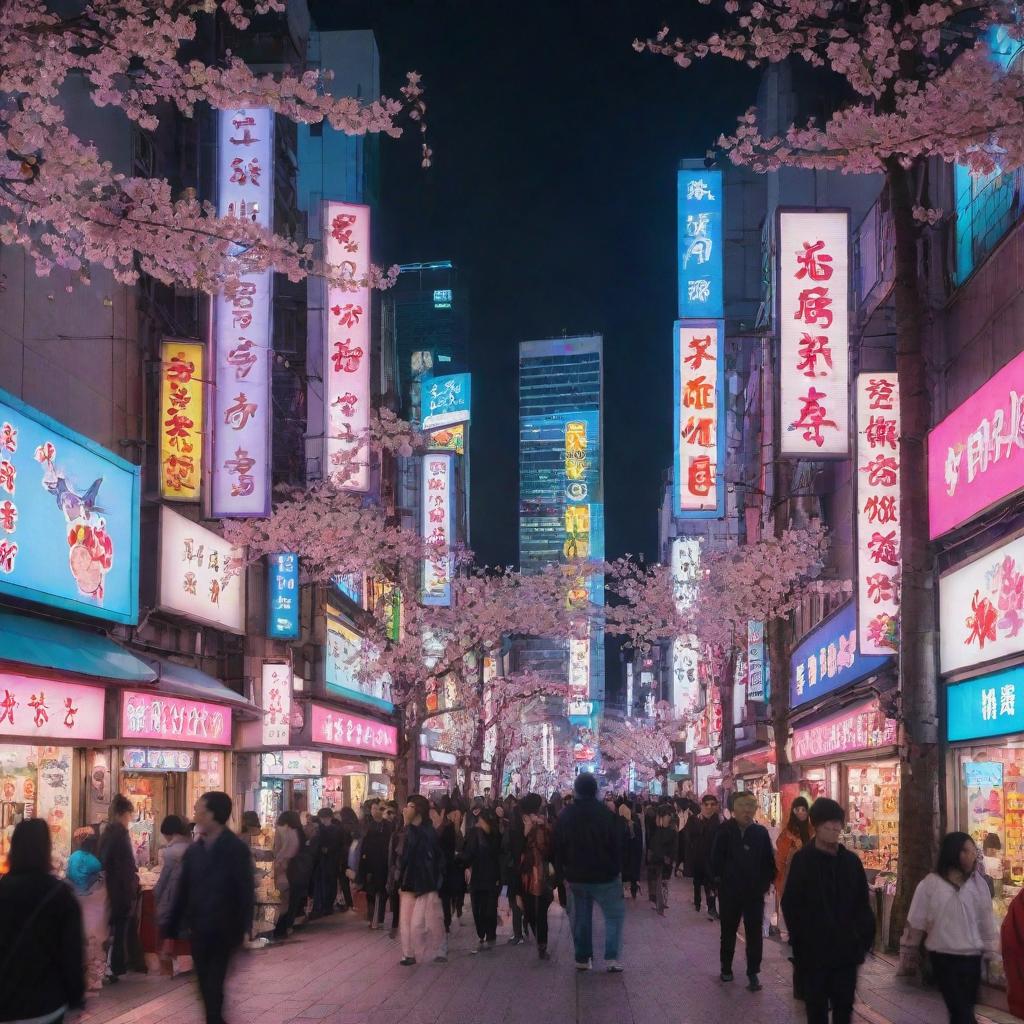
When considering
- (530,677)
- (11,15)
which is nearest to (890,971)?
(11,15)

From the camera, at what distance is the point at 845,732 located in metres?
24.6

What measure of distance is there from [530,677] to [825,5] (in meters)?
53.4

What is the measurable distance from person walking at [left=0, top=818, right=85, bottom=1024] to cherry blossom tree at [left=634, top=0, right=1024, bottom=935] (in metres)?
7.80

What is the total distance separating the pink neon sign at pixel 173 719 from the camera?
62.6 feet

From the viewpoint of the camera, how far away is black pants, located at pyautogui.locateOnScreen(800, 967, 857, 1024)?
8312 millimetres

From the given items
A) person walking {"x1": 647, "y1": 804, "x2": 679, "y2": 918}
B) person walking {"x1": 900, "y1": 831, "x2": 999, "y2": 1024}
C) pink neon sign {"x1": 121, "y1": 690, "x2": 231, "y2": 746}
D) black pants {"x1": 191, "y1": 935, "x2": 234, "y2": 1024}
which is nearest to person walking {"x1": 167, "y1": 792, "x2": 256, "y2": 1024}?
black pants {"x1": 191, "y1": 935, "x2": 234, "y2": 1024}

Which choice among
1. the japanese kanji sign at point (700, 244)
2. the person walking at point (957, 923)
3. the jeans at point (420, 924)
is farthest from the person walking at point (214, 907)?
the japanese kanji sign at point (700, 244)

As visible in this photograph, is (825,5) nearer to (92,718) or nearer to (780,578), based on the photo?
(92,718)

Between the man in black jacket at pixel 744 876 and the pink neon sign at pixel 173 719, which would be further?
the pink neon sign at pixel 173 719

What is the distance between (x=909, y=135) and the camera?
1075cm

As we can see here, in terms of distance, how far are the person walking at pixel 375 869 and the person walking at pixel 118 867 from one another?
21.4 ft

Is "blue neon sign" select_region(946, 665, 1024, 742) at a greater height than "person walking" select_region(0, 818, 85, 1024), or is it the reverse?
"blue neon sign" select_region(946, 665, 1024, 742)

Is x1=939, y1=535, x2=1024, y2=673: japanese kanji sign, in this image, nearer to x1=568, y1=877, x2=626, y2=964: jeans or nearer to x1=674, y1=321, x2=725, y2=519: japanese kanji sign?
x1=568, y1=877, x2=626, y2=964: jeans

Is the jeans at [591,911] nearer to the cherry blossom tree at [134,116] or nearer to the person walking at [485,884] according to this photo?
the person walking at [485,884]
